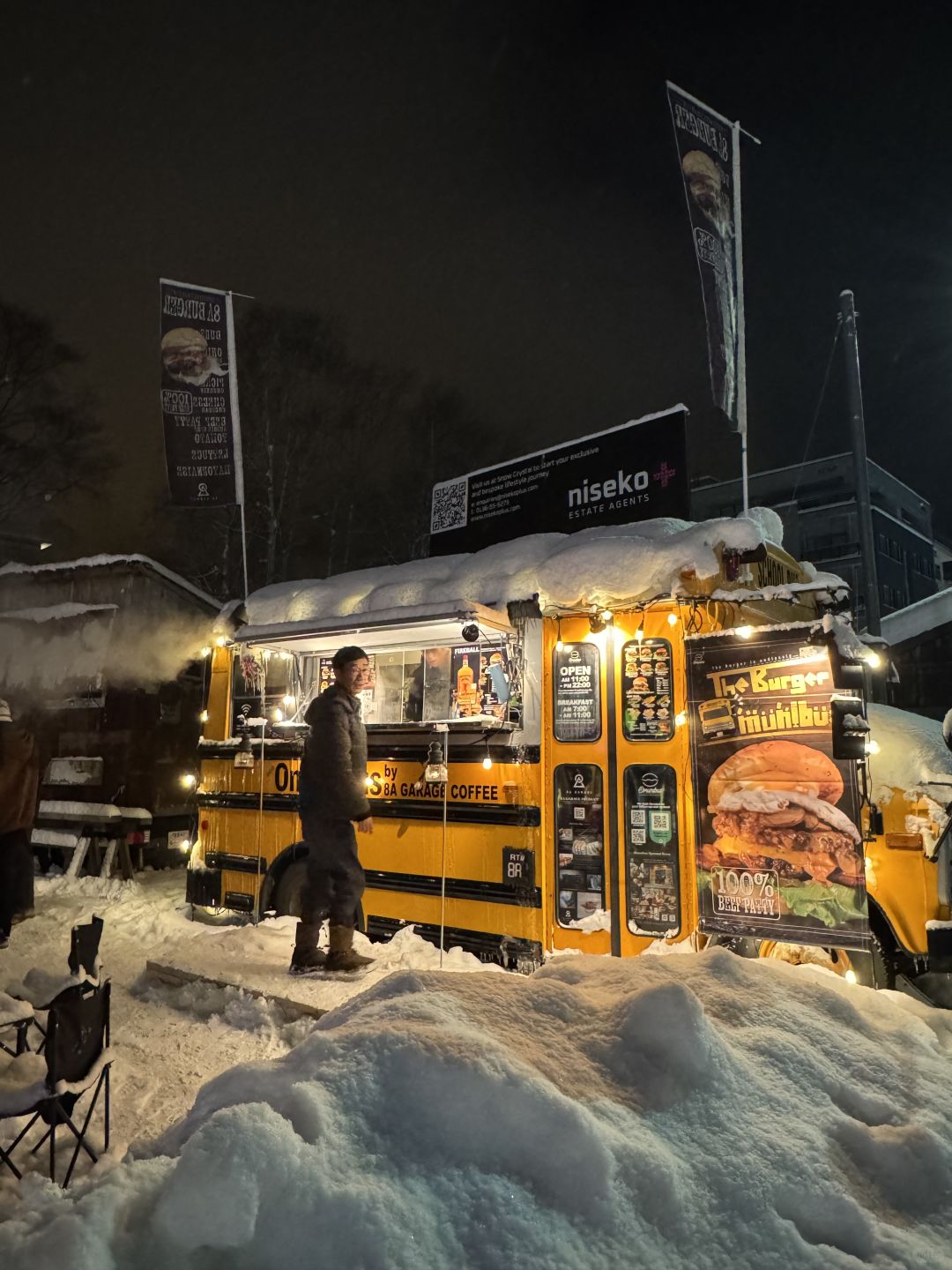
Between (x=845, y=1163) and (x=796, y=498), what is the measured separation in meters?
39.5

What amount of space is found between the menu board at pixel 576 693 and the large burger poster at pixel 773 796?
72 cm

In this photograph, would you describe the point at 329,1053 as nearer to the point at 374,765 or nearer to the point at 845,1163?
the point at 845,1163

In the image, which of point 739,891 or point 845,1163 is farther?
point 739,891

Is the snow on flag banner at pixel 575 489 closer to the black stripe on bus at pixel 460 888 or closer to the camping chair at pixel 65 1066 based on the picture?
the black stripe on bus at pixel 460 888

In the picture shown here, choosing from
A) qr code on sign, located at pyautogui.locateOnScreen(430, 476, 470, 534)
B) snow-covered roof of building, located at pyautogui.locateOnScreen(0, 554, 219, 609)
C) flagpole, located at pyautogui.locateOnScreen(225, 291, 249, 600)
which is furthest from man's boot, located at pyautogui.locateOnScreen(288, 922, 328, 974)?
snow-covered roof of building, located at pyautogui.locateOnScreen(0, 554, 219, 609)

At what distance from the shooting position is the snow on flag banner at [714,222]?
7445mm

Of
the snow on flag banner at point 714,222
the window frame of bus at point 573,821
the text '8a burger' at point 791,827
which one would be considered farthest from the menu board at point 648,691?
the snow on flag banner at point 714,222

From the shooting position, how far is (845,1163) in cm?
225

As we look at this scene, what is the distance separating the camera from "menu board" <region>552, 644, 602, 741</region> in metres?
5.79

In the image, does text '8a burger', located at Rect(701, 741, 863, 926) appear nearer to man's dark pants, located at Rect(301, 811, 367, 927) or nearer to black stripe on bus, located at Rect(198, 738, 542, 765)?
black stripe on bus, located at Rect(198, 738, 542, 765)

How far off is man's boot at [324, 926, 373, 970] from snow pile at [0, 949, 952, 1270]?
2691mm

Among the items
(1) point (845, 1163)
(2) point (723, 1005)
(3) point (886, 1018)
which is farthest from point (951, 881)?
(1) point (845, 1163)

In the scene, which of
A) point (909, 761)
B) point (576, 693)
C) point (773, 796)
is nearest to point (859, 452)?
point (909, 761)

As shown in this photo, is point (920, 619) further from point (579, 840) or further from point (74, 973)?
point (74, 973)
